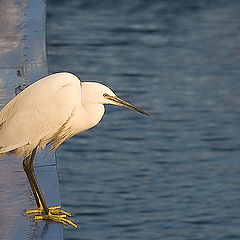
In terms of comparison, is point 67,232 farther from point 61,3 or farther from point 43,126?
point 61,3

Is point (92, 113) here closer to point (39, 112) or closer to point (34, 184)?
point (39, 112)

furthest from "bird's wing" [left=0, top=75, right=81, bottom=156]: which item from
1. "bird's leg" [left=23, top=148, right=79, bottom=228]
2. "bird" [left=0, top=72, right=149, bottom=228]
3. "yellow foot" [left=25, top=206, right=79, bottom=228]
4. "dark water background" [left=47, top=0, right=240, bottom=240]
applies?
"dark water background" [left=47, top=0, right=240, bottom=240]

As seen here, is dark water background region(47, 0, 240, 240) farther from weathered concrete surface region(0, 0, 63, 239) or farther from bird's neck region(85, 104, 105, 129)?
bird's neck region(85, 104, 105, 129)

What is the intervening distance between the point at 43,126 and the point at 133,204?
13.5 ft

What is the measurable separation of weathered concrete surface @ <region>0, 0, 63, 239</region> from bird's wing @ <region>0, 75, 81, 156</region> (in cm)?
32

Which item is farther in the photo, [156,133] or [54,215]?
[156,133]

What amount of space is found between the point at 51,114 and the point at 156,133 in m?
6.00

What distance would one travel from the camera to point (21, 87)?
6.72 metres

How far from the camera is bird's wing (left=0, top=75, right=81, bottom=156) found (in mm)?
4953

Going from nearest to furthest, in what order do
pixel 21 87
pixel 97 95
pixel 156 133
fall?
pixel 97 95
pixel 21 87
pixel 156 133

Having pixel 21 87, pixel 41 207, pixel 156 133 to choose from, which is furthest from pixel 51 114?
pixel 156 133

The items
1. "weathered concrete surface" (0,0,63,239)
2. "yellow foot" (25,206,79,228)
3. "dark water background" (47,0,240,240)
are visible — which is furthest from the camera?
"dark water background" (47,0,240,240)

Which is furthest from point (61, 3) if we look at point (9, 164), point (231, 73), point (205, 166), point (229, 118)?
point (9, 164)

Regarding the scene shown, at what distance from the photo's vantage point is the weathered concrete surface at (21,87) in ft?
15.9
